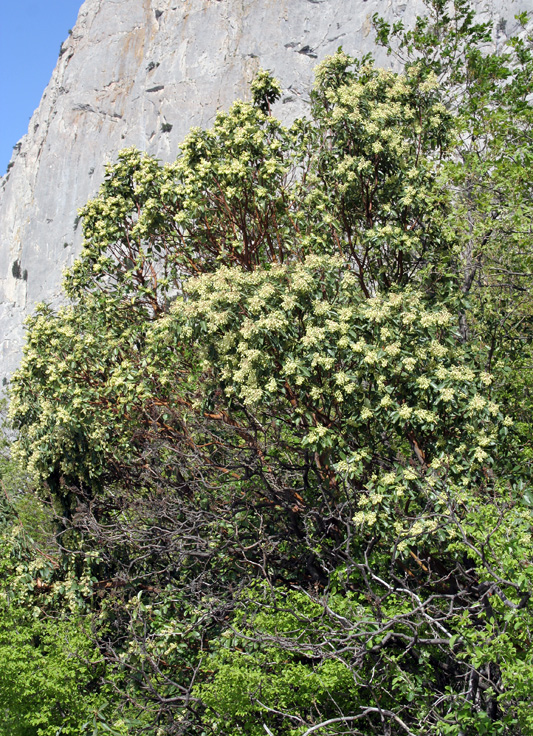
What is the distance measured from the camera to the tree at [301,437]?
26.4ft

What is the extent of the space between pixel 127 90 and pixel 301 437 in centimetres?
4985

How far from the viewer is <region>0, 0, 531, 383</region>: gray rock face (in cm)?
4550

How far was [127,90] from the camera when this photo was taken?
177 ft

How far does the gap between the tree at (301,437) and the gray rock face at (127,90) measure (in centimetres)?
3248

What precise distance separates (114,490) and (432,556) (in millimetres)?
7389

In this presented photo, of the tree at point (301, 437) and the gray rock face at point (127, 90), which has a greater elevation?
the gray rock face at point (127, 90)

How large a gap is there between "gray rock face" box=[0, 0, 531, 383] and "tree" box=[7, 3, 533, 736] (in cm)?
3248

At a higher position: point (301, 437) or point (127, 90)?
point (127, 90)

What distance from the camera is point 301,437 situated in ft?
34.1

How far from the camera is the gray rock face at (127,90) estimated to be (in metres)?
45.5

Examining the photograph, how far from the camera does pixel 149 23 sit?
54.9 m

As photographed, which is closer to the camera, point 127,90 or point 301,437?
point 301,437

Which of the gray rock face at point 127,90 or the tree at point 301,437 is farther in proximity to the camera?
the gray rock face at point 127,90

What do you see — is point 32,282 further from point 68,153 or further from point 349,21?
point 349,21
